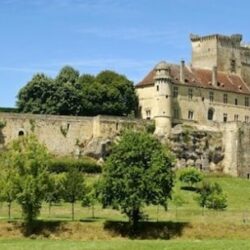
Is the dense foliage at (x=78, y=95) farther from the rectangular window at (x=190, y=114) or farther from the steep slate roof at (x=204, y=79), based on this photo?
the rectangular window at (x=190, y=114)

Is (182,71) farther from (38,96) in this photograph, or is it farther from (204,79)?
(38,96)

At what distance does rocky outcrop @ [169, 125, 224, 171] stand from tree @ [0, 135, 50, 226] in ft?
110

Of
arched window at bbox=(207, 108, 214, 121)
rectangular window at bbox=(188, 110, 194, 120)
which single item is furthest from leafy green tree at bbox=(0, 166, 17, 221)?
arched window at bbox=(207, 108, 214, 121)

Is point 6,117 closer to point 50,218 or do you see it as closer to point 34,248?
point 50,218

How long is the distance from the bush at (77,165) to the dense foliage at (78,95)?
10971mm

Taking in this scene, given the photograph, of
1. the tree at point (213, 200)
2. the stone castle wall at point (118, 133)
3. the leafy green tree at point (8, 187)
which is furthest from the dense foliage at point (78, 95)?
the leafy green tree at point (8, 187)

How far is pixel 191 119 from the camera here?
328ft

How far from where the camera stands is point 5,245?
48.6 m

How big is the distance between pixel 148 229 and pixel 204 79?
49.1m

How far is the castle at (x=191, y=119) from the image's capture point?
88562mm

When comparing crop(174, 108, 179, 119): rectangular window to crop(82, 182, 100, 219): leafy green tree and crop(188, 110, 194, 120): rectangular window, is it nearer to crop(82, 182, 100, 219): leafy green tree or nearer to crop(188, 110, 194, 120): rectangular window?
crop(188, 110, 194, 120): rectangular window

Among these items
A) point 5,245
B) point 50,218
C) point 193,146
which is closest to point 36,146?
point 50,218

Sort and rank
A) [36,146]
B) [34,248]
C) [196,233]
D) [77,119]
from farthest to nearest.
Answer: [77,119] < [36,146] < [196,233] < [34,248]

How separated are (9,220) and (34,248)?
12.3 meters
